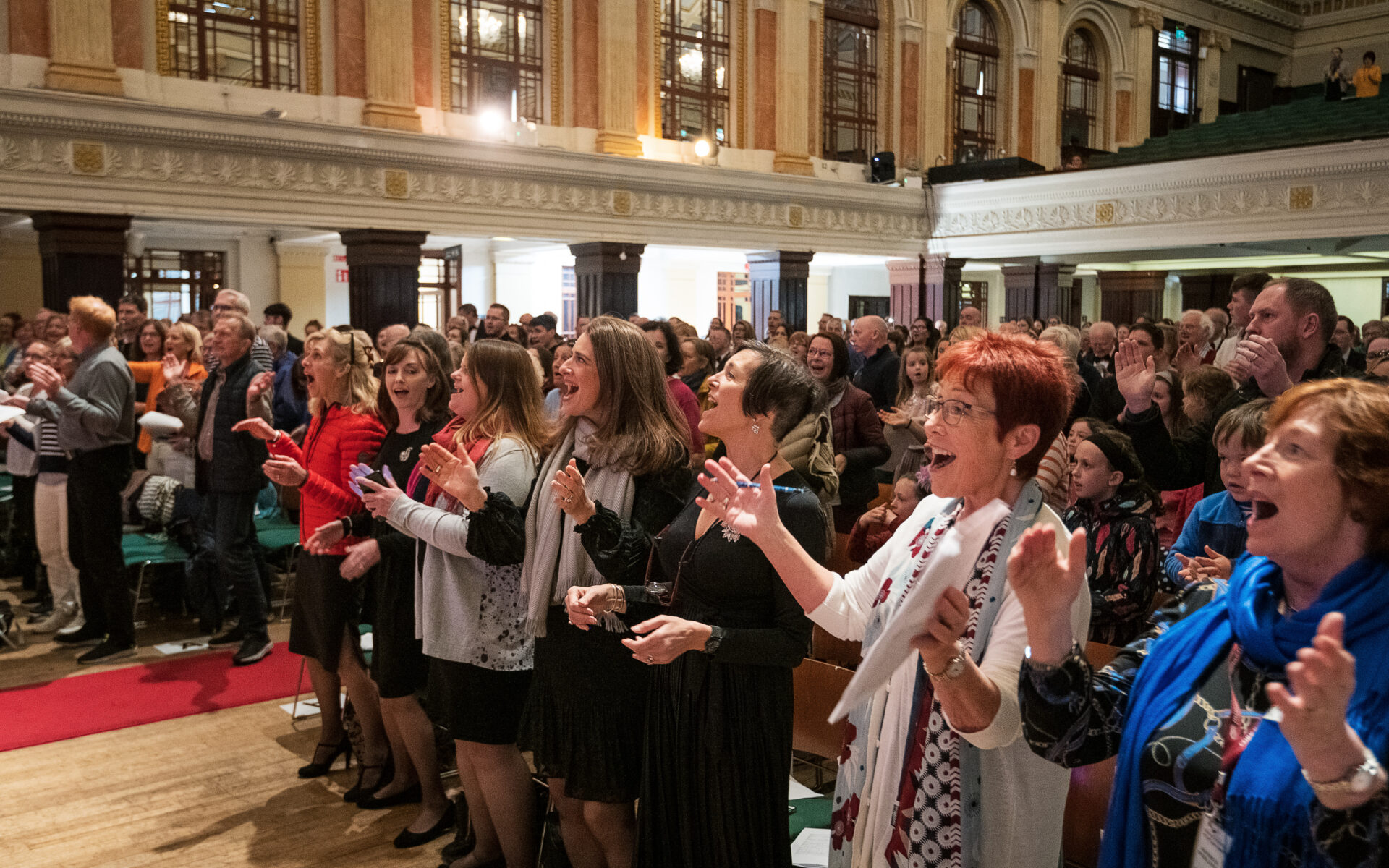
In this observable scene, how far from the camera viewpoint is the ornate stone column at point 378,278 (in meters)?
11.1

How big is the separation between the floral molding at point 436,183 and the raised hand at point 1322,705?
10.6 metres

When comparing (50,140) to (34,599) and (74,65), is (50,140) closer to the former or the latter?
(74,65)

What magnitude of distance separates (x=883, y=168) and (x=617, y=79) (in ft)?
14.8

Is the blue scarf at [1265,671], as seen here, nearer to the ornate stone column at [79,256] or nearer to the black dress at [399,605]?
the black dress at [399,605]

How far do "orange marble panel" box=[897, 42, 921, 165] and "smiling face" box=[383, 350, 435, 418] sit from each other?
1438 cm

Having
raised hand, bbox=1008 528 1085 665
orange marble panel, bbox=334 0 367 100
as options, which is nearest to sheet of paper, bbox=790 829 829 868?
raised hand, bbox=1008 528 1085 665

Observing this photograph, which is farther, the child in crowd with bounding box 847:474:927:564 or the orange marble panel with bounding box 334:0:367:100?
the orange marble panel with bounding box 334:0:367:100

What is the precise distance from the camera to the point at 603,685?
260cm

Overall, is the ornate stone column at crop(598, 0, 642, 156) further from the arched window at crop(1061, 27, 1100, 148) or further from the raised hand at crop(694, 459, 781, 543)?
the raised hand at crop(694, 459, 781, 543)

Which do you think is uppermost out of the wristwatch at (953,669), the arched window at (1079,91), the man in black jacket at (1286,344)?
the arched window at (1079,91)

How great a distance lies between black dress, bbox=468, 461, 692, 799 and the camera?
2525 millimetres

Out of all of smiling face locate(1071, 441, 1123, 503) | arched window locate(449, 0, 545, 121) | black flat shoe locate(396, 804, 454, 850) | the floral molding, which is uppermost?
arched window locate(449, 0, 545, 121)

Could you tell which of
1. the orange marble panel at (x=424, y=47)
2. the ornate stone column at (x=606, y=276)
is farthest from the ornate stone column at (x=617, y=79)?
the orange marble panel at (x=424, y=47)

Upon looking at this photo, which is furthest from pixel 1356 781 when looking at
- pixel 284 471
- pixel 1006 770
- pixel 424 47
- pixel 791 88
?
pixel 791 88
